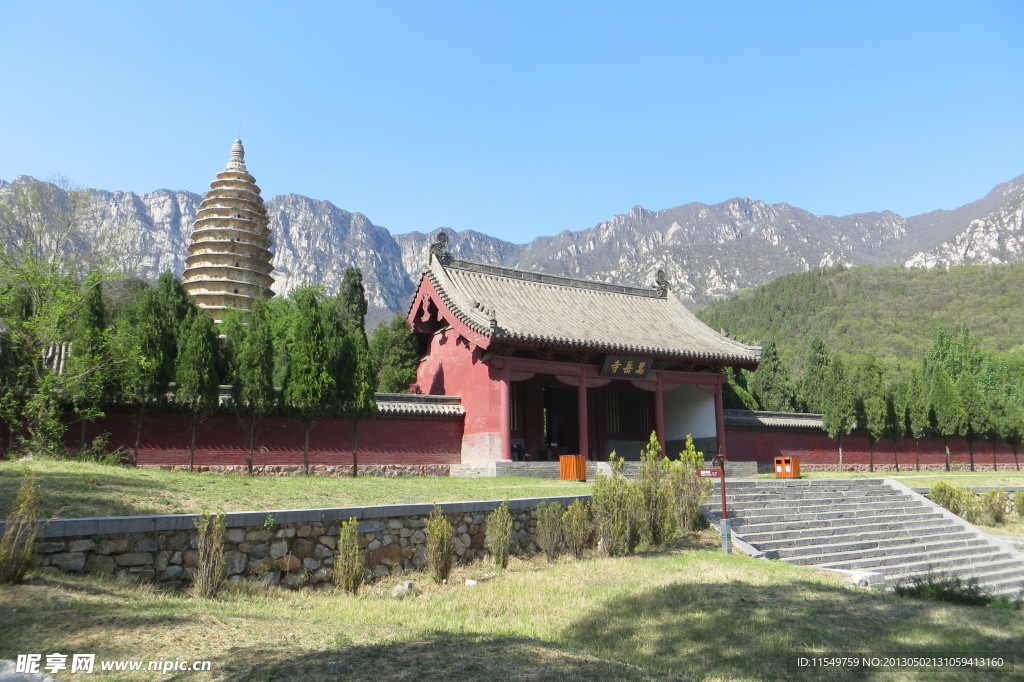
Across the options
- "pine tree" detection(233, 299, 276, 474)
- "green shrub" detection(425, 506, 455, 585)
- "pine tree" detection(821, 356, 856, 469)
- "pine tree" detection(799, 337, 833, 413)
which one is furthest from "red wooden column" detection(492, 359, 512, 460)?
"pine tree" detection(799, 337, 833, 413)

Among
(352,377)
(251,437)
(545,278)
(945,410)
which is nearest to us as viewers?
→ (251,437)

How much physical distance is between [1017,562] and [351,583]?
477 inches

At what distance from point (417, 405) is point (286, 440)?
3.33 metres

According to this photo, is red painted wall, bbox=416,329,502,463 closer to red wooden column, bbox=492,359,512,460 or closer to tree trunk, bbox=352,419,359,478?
red wooden column, bbox=492,359,512,460

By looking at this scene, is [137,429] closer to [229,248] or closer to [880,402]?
[229,248]

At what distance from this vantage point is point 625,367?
19.7 m

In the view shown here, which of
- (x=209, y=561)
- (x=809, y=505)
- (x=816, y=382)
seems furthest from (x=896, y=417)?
(x=209, y=561)

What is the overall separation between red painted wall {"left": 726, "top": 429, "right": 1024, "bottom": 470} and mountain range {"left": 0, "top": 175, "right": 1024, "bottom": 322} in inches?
4114

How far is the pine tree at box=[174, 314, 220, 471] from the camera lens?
14.7 meters

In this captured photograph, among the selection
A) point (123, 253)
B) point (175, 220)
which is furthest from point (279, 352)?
point (175, 220)

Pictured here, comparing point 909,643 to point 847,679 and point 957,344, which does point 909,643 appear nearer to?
point 847,679

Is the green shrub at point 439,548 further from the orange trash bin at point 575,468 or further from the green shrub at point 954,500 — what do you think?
the green shrub at point 954,500

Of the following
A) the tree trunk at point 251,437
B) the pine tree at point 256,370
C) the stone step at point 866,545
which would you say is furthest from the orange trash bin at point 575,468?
the tree trunk at point 251,437

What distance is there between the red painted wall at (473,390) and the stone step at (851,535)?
23.7ft
